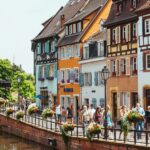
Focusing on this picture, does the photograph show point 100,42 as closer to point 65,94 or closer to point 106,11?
point 106,11

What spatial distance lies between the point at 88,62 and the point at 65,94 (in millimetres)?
7586

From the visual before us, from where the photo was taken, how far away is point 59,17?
68.9m

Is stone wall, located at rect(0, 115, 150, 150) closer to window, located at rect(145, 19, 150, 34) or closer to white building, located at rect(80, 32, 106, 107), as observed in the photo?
white building, located at rect(80, 32, 106, 107)

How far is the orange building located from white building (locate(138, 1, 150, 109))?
548 inches

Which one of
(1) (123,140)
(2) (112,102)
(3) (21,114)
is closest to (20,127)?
(3) (21,114)

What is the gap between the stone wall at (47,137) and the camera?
2915 cm

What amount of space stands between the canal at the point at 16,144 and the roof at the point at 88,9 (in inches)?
638

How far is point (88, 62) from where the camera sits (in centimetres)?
5403

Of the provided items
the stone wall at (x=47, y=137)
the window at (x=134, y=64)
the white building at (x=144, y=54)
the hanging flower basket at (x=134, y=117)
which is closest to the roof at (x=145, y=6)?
the white building at (x=144, y=54)

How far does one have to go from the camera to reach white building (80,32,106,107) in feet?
167

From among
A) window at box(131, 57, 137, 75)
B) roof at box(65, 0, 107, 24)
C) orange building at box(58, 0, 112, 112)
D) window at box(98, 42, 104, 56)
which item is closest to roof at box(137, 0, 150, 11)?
window at box(131, 57, 137, 75)

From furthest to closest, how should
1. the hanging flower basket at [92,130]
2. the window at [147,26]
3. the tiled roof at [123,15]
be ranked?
the tiled roof at [123,15] → the window at [147,26] → the hanging flower basket at [92,130]

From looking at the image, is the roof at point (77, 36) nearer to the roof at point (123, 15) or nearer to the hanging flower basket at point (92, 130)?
the roof at point (123, 15)

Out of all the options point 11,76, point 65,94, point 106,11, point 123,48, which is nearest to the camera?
point 123,48
